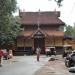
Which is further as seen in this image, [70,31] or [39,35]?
[70,31]

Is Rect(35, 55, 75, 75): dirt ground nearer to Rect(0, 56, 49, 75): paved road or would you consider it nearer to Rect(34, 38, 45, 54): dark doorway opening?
Rect(0, 56, 49, 75): paved road

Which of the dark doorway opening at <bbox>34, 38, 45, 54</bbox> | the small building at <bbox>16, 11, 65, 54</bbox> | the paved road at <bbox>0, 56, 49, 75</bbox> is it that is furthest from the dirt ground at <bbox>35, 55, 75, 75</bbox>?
the dark doorway opening at <bbox>34, 38, 45, 54</bbox>

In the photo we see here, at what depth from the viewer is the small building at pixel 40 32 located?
82.9m

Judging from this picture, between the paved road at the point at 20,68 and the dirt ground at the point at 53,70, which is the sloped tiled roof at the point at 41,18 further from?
the dirt ground at the point at 53,70

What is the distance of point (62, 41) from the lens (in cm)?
8400

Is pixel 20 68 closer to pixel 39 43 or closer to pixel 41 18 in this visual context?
pixel 39 43

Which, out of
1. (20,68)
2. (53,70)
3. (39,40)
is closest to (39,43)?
(39,40)

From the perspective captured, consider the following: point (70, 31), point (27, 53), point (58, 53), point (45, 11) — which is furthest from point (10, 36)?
point (70, 31)

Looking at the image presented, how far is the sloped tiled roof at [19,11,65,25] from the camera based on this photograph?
86.4 m

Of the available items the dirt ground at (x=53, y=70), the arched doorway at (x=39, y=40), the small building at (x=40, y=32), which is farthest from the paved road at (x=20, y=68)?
the arched doorway at (x=39, y=40)

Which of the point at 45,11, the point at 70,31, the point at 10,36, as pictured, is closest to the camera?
the point at 10,36

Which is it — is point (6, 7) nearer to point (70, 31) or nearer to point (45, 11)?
point (45, 11)

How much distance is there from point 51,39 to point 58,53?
4.54 metres

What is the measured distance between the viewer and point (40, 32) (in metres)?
82.2
